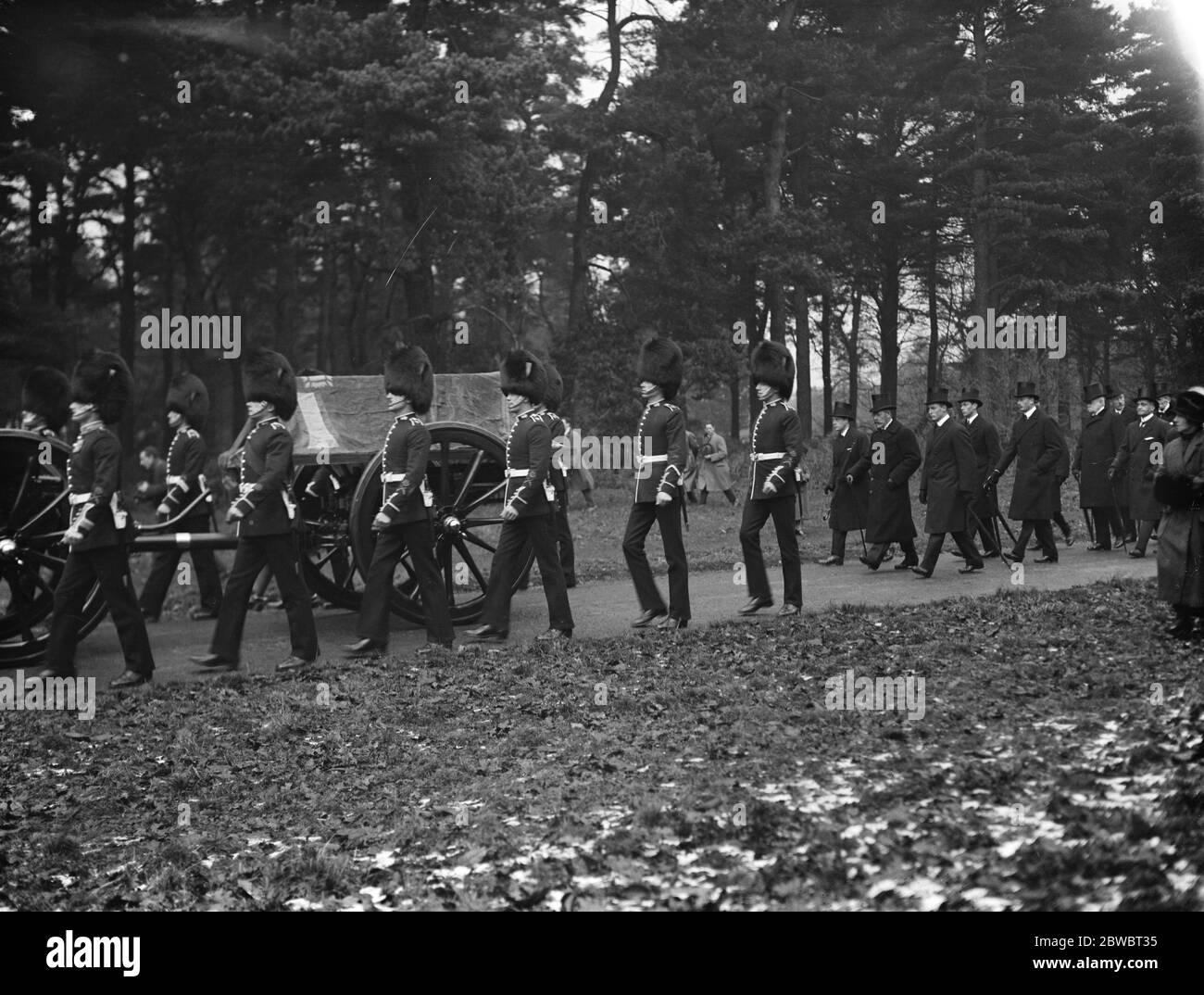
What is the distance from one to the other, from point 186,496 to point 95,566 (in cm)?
262

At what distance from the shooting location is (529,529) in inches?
398

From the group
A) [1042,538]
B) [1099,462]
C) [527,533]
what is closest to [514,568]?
[527,533]

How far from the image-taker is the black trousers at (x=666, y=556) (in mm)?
10266

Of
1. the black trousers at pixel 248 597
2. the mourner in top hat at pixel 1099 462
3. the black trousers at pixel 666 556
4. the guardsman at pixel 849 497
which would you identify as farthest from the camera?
the mourner in top hat at pixel 1099 462

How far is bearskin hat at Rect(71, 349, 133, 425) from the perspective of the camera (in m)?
9.53

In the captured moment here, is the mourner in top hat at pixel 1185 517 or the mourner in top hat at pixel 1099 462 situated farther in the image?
the mourner in top hat at pixel 1099 462

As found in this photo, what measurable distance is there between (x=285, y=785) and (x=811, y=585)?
720 centimetres

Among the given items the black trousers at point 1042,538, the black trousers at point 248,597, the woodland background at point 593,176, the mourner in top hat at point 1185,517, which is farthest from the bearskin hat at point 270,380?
the woodland background at point 593,176

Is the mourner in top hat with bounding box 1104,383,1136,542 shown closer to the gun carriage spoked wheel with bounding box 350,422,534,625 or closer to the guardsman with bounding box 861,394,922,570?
the guardsman with bounding box 861,394,922,570

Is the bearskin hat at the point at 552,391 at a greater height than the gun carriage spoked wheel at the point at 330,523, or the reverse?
the bearskin hat at the point at 552,391

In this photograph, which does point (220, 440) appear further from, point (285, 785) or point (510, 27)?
point (285, 785)

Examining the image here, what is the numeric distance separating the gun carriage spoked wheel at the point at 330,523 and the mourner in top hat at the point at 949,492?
549 cm

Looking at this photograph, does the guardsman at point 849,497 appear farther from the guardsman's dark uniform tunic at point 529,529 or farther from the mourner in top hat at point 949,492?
the guardsman's dark uniform tunic at point 529,529
